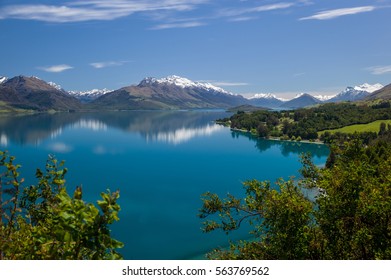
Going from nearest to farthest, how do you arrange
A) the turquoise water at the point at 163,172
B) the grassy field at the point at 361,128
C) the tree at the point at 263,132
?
the turquoise water at the point at 163,172 < the grassy field at the point at 361,128 < the tree at the point at 263,132

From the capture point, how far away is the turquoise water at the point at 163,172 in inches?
2131

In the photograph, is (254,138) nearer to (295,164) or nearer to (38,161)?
(295,164)

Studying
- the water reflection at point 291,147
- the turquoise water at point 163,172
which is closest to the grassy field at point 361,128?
the water reflection at point 291,147

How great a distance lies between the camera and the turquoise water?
5412 centimetres

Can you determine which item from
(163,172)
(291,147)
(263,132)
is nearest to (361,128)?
(291,147)

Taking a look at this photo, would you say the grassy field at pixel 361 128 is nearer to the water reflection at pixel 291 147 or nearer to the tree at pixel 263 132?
the water reflection at pixel 291 147

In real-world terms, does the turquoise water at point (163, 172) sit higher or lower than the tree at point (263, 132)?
lower

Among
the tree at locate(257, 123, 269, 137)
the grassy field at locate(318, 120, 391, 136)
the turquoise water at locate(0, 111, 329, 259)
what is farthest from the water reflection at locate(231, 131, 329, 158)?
the grassy field at locate(318, 120, 391, 136)

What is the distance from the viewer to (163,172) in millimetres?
101375

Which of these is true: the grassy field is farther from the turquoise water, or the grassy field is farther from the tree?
the turquoise water

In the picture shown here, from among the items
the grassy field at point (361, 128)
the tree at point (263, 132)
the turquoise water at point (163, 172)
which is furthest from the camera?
the tree at point (263, 132)

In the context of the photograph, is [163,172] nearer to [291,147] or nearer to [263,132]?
[291,147]

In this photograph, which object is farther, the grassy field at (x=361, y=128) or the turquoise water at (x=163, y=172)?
the grassy field at (x=361, y=128)
